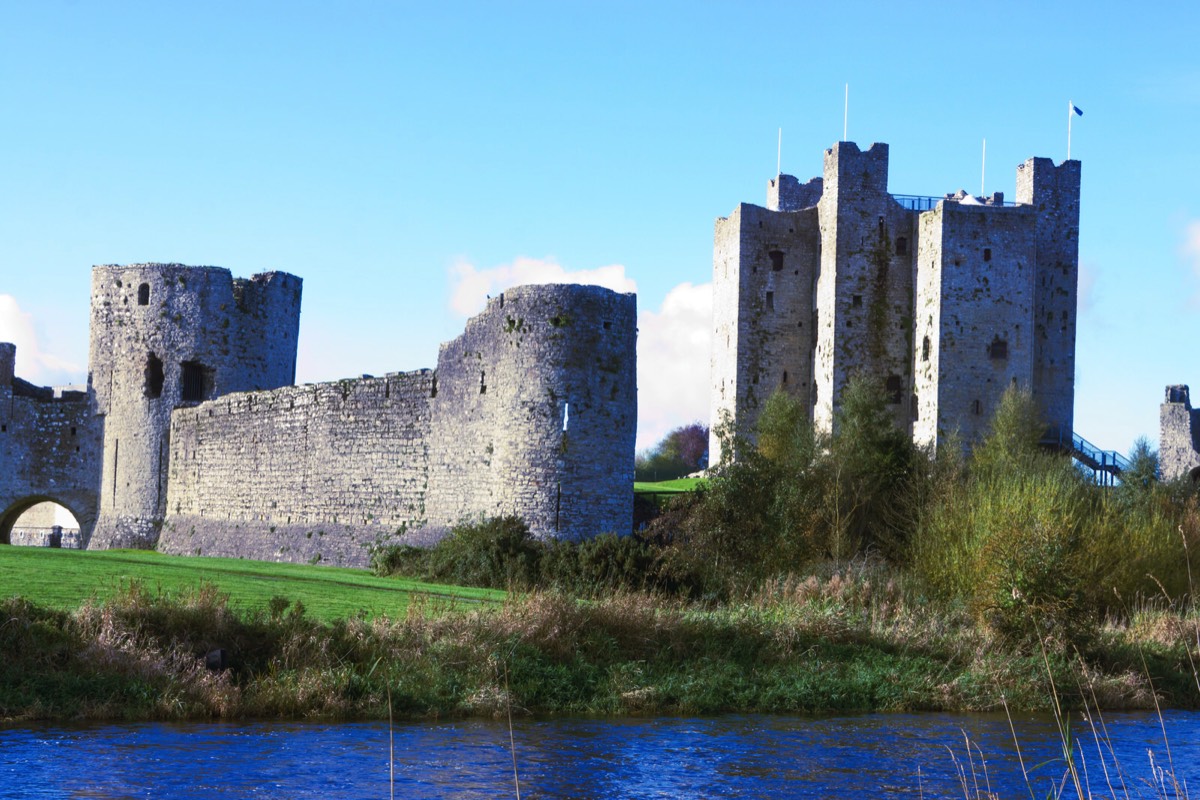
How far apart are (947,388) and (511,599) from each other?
90.5ft

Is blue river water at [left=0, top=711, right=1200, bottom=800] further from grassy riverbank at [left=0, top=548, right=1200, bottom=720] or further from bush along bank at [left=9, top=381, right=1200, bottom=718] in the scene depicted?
bush along bank at [left=9, top=381, right=1200, bottom=718]

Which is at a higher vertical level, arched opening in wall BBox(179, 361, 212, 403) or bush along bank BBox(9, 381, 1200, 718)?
arched opening in wall BBox(179, 361, 212, 403)

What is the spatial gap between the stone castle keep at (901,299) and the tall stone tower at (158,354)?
46.2 ft

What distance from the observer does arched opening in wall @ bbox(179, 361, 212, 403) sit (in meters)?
36.2

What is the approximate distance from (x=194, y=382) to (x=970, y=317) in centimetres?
2114

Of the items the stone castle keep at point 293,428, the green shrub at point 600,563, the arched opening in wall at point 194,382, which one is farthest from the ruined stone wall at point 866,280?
the green shrub at point 600,563

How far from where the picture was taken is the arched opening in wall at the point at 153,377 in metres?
36.6

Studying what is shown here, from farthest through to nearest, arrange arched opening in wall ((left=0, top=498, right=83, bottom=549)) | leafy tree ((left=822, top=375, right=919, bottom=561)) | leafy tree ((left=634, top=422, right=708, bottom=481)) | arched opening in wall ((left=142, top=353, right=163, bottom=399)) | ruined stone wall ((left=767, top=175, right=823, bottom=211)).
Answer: leafy tree ((left=634, top=422, right=708, bottom=481)) < ruined stone wall ((left=767, top=175, right=823, bottom=211)) < arched opening in wall ((left=0, top=498, right=83, bottom=549)) < arched opening in wall ((left=142, top=353, right=163, bottom=399)) < leafy tree ((left=822, top=375, right=919, bottom=561))

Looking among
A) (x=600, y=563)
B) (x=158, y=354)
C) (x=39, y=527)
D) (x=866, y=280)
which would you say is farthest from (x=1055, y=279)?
(x=39, y=527)

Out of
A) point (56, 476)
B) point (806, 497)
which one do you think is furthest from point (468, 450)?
point (56, 476)

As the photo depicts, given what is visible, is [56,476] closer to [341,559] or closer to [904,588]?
[341,559]

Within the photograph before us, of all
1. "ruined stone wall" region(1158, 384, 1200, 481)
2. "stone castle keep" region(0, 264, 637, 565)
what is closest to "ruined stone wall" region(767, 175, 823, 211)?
"ruined stone wall" region(1158, 384, 1200, 481)

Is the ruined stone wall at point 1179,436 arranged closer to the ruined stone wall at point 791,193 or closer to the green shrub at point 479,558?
the ruined stone wall at point 791,193

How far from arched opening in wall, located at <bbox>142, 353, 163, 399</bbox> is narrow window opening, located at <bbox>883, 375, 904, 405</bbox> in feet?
66.6
